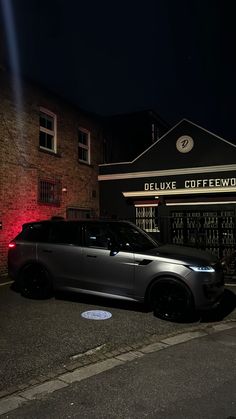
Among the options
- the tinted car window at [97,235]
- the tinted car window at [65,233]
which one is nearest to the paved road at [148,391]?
the tinted car window at [97,235]

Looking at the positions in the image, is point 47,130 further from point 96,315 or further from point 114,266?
point 96,315

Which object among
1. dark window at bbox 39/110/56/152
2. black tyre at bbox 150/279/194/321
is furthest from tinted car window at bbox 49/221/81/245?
dark window at bbox 39/110/56/152

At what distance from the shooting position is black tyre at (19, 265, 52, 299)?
8408 mm

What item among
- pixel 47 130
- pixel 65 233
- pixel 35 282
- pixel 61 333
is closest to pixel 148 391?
pixel 61 333

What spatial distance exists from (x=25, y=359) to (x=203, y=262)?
11.0ft

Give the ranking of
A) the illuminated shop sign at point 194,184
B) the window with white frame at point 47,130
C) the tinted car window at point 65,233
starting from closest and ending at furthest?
the tinted car window at point 65,233 < the window with white frame at point 47,130 < the illuminated shop sign at point 194,184

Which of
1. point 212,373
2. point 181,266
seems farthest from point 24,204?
point 212,373

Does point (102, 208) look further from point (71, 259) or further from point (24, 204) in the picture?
point (71, 259)

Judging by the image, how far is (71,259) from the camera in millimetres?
8031

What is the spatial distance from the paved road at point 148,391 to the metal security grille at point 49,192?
9.44 metres

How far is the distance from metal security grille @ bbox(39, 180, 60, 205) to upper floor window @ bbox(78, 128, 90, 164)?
8.47 ft

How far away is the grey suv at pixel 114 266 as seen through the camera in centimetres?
702

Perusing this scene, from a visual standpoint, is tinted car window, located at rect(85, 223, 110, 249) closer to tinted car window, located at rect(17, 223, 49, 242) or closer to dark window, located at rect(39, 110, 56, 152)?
tinted car window, located at rect(17, 223, 49, 242)

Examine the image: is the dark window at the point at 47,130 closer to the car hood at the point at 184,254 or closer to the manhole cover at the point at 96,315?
the car hood at the point at 184,254
